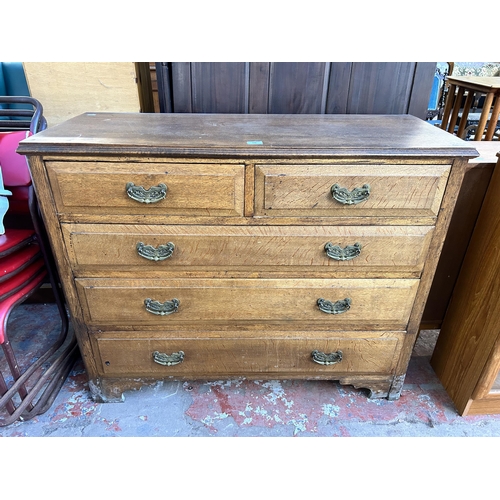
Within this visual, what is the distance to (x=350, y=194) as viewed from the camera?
1.13 metres

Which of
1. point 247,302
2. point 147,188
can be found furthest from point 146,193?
point 247,302

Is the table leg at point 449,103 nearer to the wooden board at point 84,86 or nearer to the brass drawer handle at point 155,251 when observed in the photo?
the wooden board at point 84,86

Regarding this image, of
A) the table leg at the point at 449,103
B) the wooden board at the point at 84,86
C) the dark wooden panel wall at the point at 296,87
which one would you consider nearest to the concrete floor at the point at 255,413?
the dark wooden panel wall at the point at 296,87

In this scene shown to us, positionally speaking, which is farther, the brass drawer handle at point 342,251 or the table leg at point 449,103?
the table leg at point 449,103

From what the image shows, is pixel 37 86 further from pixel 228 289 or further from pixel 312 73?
pixel 228 289

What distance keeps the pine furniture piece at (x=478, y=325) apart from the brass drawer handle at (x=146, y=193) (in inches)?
47.0

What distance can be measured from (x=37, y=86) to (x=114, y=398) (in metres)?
1.97

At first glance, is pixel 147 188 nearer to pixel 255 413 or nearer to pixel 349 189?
pixel 349 189

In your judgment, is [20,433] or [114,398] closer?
[20,433]

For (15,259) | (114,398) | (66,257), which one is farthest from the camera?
(114,398)

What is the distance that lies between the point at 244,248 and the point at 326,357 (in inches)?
22.6

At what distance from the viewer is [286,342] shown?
141cm

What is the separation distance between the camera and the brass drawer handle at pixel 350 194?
1113 millimetres

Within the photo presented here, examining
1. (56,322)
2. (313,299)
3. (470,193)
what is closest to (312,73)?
(470,193)
